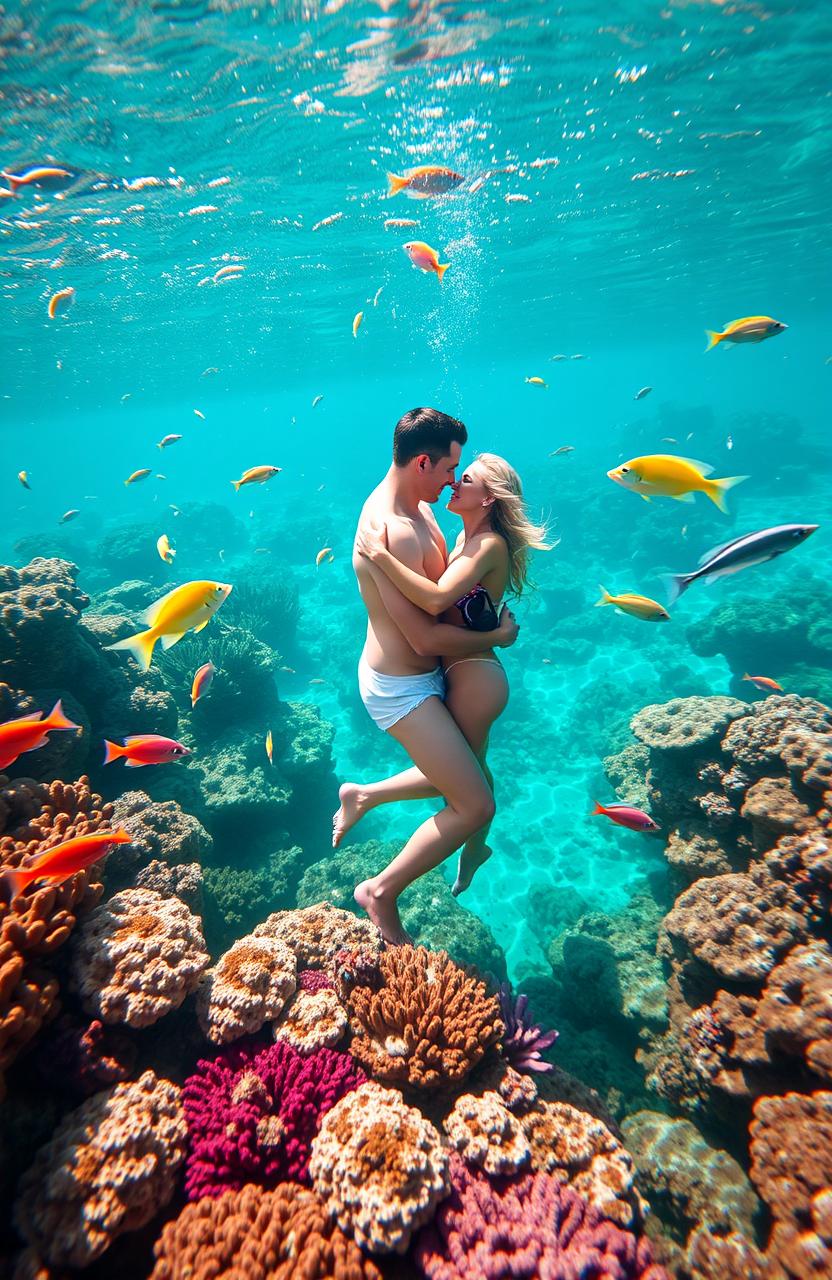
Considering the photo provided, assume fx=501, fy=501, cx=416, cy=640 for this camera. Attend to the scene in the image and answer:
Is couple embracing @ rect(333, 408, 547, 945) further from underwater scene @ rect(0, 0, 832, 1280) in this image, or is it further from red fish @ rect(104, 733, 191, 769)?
red fish @ rect(104, 733, 191, 769)

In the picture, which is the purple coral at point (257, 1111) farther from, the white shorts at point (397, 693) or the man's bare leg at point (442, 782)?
the white shorts at point (397, 693)

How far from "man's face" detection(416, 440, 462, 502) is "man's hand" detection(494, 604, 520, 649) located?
97cm

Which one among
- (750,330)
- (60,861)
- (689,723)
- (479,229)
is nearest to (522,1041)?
(60,861)

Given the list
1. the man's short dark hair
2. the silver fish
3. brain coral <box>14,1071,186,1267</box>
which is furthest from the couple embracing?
brain coral <box>14,1071,186,1267</box>

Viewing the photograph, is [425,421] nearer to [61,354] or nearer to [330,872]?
[330,872]

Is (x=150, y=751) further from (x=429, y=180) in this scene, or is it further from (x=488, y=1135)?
(x=429, y=180)

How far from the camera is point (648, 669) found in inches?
615

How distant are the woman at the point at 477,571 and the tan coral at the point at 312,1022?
6.32 ft

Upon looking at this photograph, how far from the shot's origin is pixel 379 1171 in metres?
2.28

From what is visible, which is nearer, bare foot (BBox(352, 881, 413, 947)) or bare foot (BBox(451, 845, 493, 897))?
bare foot (BBox(352, 881, 413, 947))

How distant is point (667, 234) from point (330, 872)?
27.9 metres

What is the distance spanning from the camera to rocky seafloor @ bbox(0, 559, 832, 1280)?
86.0 inches

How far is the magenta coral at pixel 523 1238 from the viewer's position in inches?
82.4

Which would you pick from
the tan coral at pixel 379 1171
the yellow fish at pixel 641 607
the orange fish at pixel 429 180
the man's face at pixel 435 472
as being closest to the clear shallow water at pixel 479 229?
the orange fish at pixel 429 180
